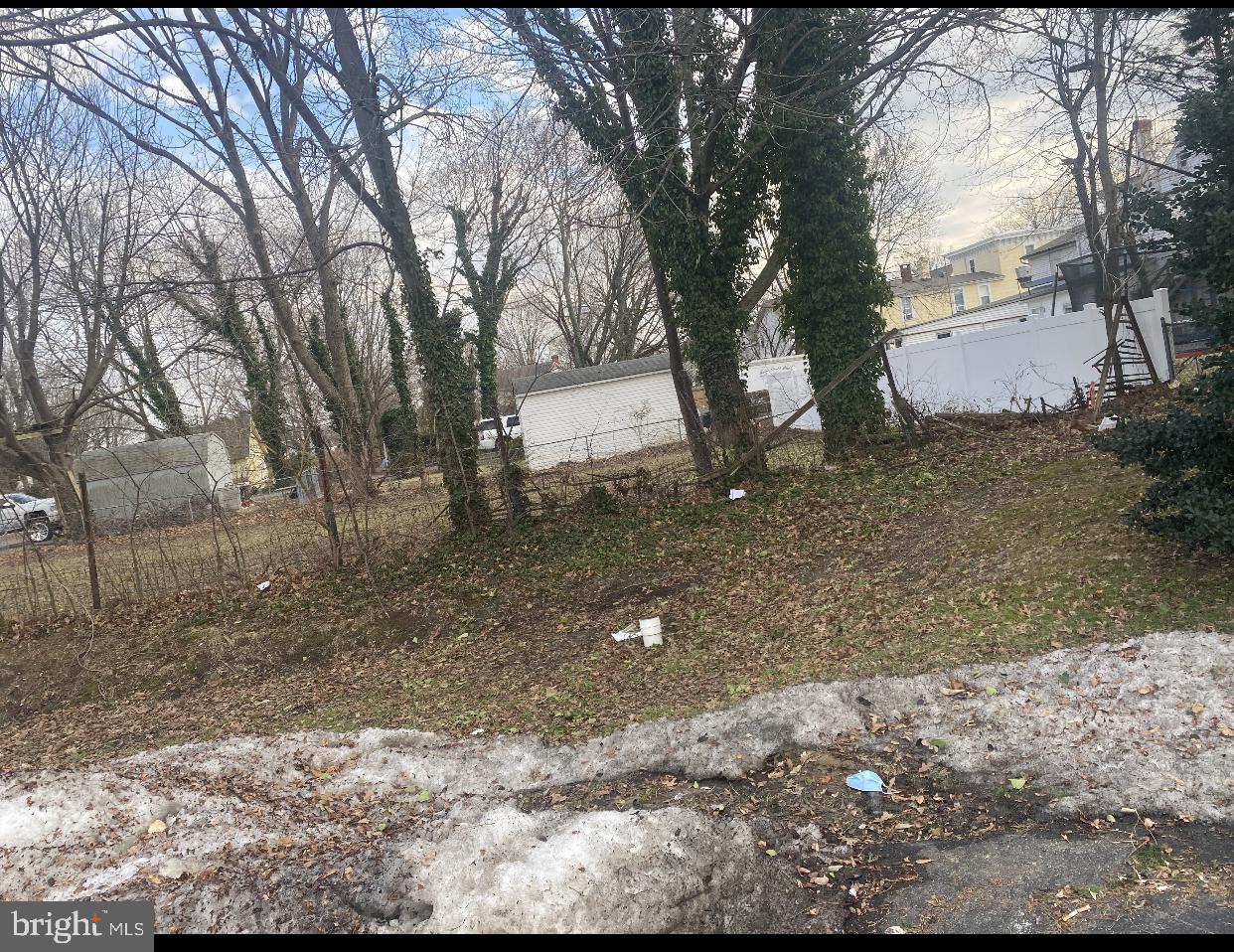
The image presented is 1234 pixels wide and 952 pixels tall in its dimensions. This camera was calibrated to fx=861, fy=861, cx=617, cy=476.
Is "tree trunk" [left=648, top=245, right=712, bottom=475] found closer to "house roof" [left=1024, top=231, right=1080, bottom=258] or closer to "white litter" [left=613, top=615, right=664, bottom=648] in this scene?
A: "white litter" [left=613, top=615, right=664, bottom=648]

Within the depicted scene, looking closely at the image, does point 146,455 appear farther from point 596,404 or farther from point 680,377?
point 680,377

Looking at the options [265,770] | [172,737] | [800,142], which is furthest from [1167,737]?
[800,142]

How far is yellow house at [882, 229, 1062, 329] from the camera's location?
1976 inches

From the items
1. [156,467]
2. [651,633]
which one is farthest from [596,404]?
[651,633]

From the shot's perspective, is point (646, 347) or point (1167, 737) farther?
point (646, 347)

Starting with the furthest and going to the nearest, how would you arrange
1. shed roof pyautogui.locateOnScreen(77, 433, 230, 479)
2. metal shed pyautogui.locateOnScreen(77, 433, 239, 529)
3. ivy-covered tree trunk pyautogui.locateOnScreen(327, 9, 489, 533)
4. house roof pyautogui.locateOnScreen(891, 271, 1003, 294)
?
house roof pyautogui.locateOnScreen(891, 271, 1003, 294) < shed roof pyautogui.locateOnScreen(77, 433, 230, 479) < metal shed pyautogui.locateOnScreen(77, 433, 239, 529) < ivy-covered tree trunk pyautogui.locateOnScreen(327, 9, 489, 533)

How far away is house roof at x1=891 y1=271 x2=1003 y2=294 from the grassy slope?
39.6m

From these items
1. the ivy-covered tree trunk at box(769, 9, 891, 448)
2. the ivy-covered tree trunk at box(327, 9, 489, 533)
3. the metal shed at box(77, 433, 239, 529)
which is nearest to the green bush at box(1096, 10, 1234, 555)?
the ivy-covered tree trunk at box(769, 9, 891, 448)

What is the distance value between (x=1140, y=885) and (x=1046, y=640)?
101 inches

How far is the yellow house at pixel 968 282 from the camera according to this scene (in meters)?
50.2

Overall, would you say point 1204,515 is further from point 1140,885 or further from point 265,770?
point 265,770

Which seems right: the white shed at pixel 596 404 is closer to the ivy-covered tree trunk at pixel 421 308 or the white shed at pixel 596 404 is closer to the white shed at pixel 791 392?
the white shed at pixel 791 392

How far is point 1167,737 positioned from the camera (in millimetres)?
4629
